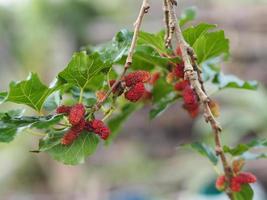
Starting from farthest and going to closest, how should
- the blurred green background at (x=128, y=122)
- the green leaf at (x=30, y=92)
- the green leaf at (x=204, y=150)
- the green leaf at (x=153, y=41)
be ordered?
the blurred green background at (x=128, y=122), the green leaf at (x=204, y=150), the green leaf at (x=153, y=41), the green leaf at (x=30, y=92)

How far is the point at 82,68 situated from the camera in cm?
64

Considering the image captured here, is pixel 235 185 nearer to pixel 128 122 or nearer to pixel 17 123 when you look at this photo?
pixel 17 123

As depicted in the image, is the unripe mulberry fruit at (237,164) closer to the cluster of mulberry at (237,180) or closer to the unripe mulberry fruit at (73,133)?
the cluster of mulberry at (237,180)

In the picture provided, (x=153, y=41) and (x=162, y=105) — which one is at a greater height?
(x=153, y=41)

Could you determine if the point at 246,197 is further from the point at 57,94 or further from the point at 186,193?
the point at 186,193

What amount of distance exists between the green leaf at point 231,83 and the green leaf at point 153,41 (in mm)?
152

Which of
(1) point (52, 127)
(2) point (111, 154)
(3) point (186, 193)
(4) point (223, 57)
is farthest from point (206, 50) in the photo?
(2) point (111, 154)

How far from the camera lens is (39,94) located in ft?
2.13

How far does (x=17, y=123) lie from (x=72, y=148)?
7 centimetres

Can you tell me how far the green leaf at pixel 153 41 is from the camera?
724mm

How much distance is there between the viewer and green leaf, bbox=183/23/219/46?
0.71 metres

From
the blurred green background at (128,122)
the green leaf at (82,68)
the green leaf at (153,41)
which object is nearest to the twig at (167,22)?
the green leaf at (153,41)

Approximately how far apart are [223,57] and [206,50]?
14 centimetres

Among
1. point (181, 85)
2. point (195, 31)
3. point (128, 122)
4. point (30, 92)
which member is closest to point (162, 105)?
point (181, 85)
